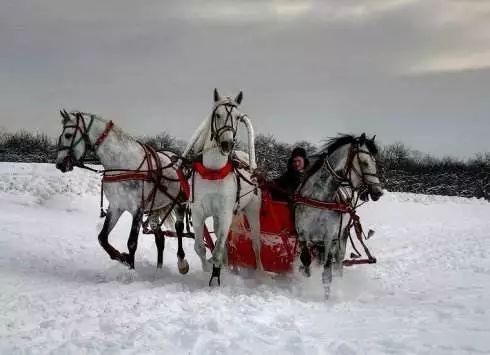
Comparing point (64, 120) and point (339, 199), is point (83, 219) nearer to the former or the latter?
point (64, 120)


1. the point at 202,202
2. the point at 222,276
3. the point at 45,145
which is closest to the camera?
the point at 202,202

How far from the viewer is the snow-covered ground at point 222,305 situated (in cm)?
439

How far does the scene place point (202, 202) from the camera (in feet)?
22.4

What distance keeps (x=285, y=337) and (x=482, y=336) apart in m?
1.71

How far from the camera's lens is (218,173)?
6.71m

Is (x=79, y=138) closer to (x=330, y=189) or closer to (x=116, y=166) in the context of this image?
(x=116, y=166)

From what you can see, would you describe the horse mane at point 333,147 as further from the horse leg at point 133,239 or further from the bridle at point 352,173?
the horse leg at point 133,239

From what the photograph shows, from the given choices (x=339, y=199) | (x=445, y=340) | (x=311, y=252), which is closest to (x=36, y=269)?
(x=311, y=252)

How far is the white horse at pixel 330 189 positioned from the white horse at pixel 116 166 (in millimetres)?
1951

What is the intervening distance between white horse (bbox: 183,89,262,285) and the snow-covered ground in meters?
0.80

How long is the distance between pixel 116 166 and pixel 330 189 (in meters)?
3.07

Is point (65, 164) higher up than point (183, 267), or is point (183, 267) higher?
point (65, 164)

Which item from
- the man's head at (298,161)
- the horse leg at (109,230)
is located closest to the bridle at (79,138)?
the horse leg at (109,230)

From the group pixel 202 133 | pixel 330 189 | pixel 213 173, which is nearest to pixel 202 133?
pixel 202 133
